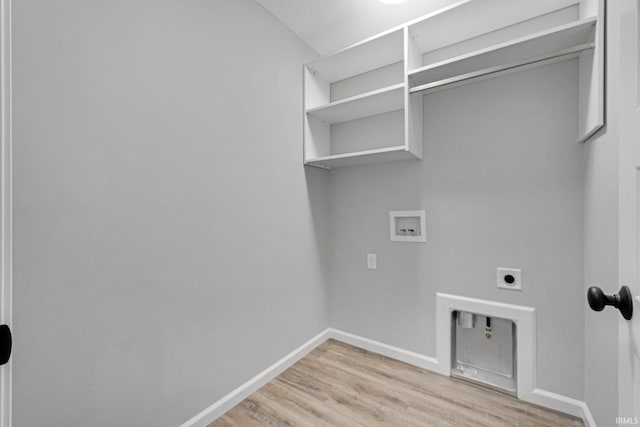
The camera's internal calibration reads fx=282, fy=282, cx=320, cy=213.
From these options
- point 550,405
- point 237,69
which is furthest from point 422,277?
point 237,69

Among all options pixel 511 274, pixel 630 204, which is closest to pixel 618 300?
pixel 630 204

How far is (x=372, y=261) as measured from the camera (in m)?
2.21

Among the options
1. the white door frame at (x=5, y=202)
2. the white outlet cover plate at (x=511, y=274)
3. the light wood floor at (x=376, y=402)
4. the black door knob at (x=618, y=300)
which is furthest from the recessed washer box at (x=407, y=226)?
the white door frame at (x=5, y=202)

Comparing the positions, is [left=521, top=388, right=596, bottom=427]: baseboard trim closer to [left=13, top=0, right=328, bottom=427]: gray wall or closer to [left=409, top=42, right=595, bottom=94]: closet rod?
[left=13, top=0, right=328, bottom=427]: gray wall

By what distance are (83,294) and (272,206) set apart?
105 centimetres

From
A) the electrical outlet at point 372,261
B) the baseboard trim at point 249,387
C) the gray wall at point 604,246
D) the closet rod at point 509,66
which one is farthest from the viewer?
the electrical outlet at point 372,261

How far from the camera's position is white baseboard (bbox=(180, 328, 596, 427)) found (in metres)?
1.48

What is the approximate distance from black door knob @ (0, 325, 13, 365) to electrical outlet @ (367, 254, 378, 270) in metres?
1.93

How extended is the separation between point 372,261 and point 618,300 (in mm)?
1582

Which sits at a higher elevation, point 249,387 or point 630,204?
point 630,204

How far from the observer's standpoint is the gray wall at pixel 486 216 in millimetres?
1534

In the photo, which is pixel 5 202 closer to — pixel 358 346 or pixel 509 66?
pixel 509 66

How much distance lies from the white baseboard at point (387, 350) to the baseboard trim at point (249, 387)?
19 centimetres

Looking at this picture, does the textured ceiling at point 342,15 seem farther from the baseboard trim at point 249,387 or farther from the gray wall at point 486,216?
the baseboard trim at point 249,387
